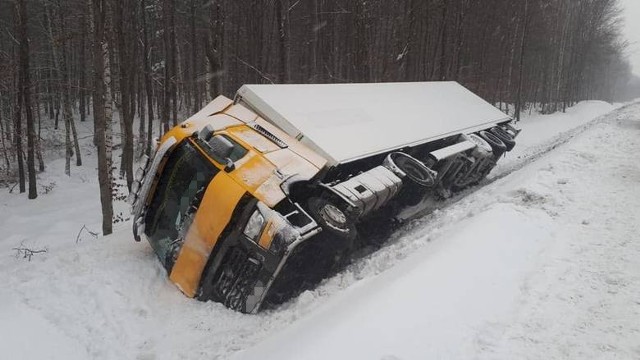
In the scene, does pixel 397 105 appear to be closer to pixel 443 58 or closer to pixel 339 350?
pixel 339 350

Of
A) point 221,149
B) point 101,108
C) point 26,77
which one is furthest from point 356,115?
point 26,77

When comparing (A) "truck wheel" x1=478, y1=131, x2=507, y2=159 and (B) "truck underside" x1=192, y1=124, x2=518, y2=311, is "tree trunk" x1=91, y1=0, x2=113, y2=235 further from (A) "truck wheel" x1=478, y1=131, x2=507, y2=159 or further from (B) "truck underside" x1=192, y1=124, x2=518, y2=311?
(A) "truck wheel" x1=478, y1=131, x2=507, y2=159

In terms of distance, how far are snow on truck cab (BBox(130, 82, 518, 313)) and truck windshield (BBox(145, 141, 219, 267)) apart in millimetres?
12

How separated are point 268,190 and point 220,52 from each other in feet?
48.3

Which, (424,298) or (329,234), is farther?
(329,234)

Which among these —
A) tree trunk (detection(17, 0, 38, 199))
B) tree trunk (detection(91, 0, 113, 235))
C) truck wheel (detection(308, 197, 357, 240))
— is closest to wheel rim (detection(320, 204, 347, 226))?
truck wheel (detection(308, 197, 357, 240))

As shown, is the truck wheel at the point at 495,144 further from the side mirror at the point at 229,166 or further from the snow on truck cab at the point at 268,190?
the side mirror at the point at 229,166

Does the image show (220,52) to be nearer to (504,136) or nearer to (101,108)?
(101,108)

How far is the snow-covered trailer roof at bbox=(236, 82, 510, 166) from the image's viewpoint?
602 cm

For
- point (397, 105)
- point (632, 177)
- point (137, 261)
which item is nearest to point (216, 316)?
point (137, 261)

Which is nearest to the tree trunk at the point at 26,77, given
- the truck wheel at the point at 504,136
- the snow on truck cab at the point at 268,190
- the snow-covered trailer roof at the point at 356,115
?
the snow on truck cab at the point at 268,190

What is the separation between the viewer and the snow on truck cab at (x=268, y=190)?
A: 4.73 metres

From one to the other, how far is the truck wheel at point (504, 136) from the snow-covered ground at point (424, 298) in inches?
133

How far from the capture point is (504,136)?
10758mm
